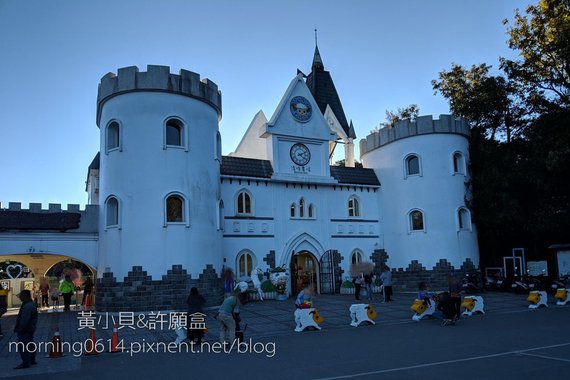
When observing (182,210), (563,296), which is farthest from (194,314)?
(563,296)

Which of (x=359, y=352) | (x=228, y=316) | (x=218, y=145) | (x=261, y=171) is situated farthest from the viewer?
(x=261, y=171)

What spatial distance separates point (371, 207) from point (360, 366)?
21098mm

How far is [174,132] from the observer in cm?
2188

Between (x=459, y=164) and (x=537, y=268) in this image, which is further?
(x=459, y=164)

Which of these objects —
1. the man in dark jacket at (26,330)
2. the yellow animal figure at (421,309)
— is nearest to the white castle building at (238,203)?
the yellow animal figure at (421,309)

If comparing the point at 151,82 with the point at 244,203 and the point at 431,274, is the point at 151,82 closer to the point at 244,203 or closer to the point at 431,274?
the point at 244,203

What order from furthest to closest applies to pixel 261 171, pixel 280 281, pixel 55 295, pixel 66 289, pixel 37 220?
pixel 261 171 → pixel 55 295 → pixel 280 281 → pixel 66 289 → pixel 37 220

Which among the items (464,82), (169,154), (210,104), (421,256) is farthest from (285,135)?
(464,82)

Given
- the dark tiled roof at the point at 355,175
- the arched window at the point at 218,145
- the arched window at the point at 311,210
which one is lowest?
the arched window at the point at 311,210

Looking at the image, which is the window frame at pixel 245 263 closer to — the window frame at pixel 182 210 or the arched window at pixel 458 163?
the window frame at pixel 182 210

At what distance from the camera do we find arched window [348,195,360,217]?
29.5 meters

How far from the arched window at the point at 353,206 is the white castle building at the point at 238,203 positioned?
119 millimetres

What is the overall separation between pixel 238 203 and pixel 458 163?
13.1 m

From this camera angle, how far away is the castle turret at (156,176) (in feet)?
66.8
